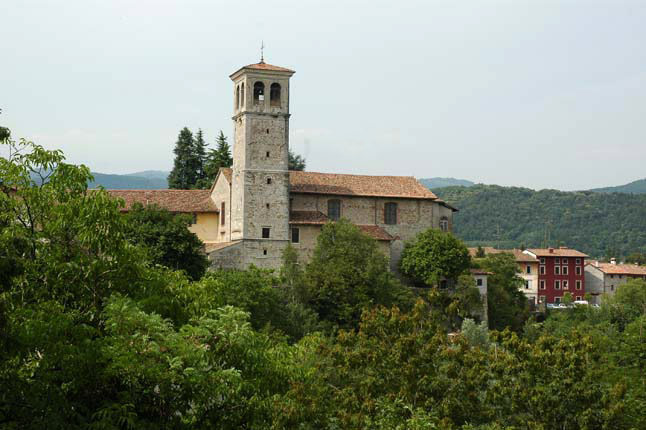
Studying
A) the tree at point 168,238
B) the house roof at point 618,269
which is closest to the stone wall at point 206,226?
the tree at point 168,238

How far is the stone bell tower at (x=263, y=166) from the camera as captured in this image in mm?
54594

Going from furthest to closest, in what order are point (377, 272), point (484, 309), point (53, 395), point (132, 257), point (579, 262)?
point (579, 262), point (484, 309), point (377, 272), point (132, 257), point (53, 395)

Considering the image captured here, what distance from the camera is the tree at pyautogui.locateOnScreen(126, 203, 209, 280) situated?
47.2 m

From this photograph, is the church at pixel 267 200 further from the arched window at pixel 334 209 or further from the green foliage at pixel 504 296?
the green foliage at pixel 504 296

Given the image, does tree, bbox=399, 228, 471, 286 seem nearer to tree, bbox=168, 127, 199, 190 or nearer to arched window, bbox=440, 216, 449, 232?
arched window, bbox=440, 216, 449, 232

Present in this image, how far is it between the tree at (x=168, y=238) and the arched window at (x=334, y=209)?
11.6 meters

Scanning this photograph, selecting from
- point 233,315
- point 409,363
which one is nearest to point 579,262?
point 409,363

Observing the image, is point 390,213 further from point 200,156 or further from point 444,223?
point 200,156

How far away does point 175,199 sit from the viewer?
57.3 metres

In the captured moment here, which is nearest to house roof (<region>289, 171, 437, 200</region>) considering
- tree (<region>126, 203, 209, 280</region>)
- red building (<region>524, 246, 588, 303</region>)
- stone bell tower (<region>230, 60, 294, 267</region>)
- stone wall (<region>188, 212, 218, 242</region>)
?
stone bell tower (<region>230, 60, 294, 267</region>)

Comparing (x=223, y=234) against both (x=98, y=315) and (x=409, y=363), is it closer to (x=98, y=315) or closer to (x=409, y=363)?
(x=409, y=363)

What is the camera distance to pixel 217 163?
71.9 m

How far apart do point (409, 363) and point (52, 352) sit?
1481 cm

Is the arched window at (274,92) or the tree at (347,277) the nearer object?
the tree at (347,277)
